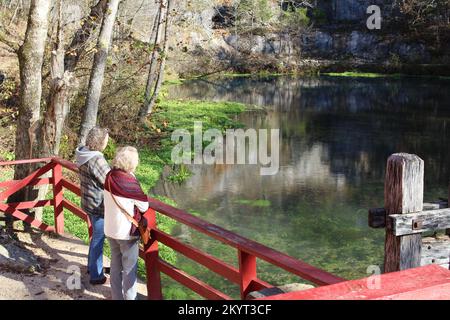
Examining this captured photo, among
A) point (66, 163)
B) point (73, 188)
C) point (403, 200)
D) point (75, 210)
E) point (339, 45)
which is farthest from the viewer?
point (339, 45)

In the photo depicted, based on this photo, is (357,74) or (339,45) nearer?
(357,74)

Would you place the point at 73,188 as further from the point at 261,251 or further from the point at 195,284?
the point at 261,251

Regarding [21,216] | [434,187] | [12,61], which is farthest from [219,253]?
[12,61]

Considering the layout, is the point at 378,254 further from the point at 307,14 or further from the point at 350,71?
the point at 307,14

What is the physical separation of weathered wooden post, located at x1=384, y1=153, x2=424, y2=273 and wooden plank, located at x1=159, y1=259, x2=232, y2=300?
54.7 inches

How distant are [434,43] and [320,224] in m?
58.4

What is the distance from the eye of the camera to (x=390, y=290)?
2311 mm

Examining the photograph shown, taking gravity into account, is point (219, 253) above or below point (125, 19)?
below

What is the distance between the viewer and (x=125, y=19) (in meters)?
17.8

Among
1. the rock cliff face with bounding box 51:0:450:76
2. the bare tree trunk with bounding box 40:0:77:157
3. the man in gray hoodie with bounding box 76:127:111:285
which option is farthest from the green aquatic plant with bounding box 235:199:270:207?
the rock cliff face with bounding box 51:0:450:76

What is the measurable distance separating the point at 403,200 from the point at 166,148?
16.0 m

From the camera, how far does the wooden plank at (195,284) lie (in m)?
4.74

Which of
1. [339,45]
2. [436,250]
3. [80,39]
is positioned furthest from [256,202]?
[339,45]
